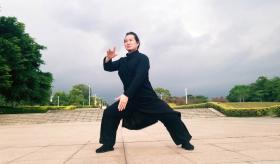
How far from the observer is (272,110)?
2258 centimetres

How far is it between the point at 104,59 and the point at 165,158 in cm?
200

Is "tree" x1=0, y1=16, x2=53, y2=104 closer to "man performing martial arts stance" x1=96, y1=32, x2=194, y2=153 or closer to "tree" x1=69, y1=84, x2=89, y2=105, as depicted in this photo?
"man performing martial arts stance" x1=96, y1=32, x2=194, y2=153

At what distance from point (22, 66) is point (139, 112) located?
27353 millimetres

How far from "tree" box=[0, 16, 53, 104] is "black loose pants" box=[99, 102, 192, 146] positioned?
25893 mm

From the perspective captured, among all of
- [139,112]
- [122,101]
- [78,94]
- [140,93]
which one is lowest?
[139,112]

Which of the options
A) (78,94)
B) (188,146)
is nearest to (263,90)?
(78,94)

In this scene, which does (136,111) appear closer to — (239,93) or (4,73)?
(4,73)

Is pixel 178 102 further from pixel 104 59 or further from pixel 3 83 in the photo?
pixel 104 59

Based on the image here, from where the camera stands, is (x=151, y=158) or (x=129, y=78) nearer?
(x=151, y=158)

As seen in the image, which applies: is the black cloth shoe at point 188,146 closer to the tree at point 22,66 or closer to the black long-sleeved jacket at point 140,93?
the black long-sleeved jacket at point 140,93

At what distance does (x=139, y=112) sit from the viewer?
5.29 metres

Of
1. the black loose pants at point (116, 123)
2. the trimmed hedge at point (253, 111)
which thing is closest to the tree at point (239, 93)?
the trimmed hedge at point (253, 111)

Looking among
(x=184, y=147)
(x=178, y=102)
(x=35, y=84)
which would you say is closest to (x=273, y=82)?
(x=178, y=102)

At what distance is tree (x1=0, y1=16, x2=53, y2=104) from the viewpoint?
99.7 ft
